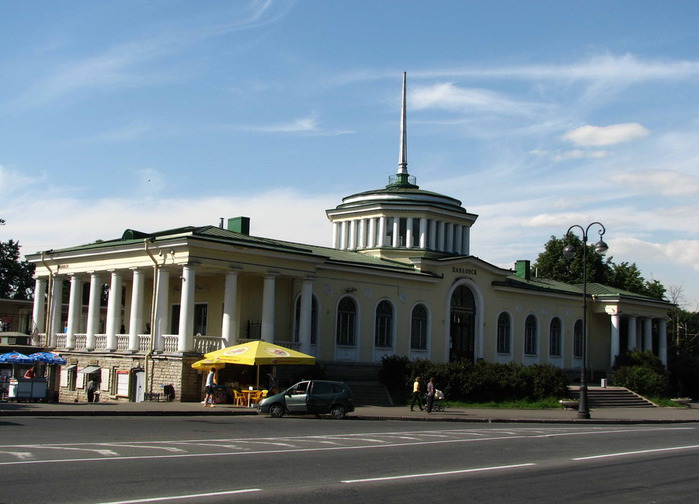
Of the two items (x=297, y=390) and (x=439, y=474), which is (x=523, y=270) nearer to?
(x=297, y=390)

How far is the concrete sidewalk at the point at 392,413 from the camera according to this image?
26969 millimetres

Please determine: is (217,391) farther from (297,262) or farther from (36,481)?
(36,481)

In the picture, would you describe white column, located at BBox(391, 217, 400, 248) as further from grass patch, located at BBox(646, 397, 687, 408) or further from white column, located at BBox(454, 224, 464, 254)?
grass patch, located at BBox(646, 397, 687, 408)

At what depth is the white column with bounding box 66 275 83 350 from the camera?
136ft

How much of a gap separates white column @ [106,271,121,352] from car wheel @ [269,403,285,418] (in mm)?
12313

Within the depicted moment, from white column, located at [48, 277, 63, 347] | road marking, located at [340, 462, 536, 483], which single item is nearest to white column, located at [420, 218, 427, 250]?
white column, located at [48, 277, 63, 347]

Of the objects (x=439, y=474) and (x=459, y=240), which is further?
(x=459, y=240)

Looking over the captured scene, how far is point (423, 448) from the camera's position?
1883 cm

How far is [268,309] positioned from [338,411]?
9.25 meters

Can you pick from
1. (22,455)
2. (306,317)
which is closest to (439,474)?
(22,455)

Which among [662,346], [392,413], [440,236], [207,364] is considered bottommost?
[392,413]

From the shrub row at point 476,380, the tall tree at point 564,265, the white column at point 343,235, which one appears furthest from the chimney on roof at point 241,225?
the tall tree at point 564,265

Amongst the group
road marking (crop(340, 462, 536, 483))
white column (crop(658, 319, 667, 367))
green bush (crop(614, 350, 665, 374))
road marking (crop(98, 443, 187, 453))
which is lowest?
road marking (crop(98, 443, 187, 453))

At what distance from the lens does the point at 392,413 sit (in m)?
32.3
